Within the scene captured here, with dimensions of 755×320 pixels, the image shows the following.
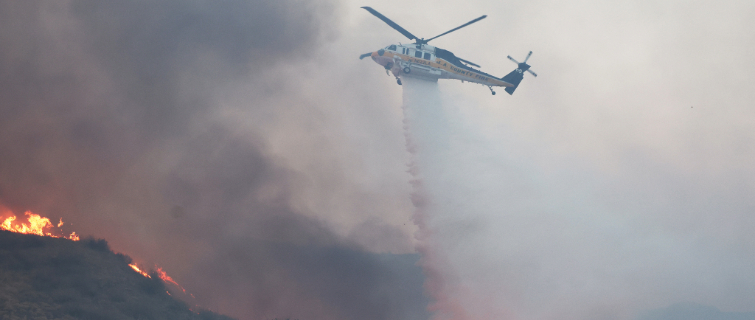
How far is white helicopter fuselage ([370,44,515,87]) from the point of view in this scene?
4184 centimetres


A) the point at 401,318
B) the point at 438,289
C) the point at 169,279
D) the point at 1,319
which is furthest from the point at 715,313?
the point at 1,319

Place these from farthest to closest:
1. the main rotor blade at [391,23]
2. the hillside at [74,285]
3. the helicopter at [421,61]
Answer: the helicopter at [421,61] < the main rotor blade at [391,23] < the hillside at [74,285]

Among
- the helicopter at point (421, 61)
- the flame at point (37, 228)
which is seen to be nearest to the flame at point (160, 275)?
the flame at point (37, 228)

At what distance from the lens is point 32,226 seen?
48156mm

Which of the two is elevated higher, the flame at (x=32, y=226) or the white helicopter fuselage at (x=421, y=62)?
the white helicopter fuselage at (x=421, y=62)

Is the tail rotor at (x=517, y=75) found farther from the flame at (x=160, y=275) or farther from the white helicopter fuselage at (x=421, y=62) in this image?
the flame at (x=160, y=275)

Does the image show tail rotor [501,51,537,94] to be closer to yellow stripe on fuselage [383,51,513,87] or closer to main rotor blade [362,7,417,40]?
yellow stripe on fuselage [383,51,513,87]

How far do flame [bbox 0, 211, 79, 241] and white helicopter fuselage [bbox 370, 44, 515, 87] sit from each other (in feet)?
113

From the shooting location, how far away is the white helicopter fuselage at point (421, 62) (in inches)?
1647

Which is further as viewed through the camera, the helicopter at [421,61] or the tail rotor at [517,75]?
the tail rotor at [517,75]

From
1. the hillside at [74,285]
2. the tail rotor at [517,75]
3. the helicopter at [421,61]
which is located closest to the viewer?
the hillside at [74,285]

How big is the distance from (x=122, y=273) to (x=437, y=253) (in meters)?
28.6

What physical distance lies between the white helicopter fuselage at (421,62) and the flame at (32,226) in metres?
34.5

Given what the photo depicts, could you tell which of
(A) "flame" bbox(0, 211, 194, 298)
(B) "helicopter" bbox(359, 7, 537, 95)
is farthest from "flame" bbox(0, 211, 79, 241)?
(B) "helicopter" bbox(359, 7, 537, 95)
